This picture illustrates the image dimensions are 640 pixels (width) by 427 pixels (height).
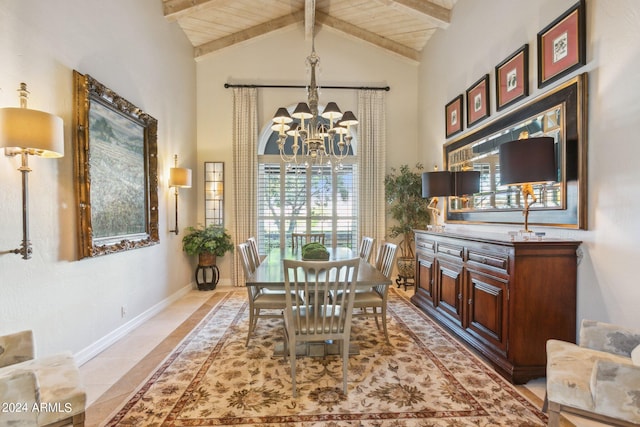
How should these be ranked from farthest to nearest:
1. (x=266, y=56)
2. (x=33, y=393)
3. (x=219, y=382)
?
(x=266, y=56) → (x=219, y=382) → (x=33, y=393)

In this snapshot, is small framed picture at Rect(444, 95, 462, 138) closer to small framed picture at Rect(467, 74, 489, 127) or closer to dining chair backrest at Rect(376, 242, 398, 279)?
small framed picture at Rect(467, 74, 489, 127)

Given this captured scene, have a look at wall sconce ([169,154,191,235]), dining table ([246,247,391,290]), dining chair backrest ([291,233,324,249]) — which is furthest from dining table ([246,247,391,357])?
wall sconce ([169,154,191,235])

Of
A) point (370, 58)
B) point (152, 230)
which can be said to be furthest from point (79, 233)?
point (370, 58)

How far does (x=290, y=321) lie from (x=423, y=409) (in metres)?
1.03

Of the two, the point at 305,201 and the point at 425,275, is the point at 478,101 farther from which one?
the point at 305,201

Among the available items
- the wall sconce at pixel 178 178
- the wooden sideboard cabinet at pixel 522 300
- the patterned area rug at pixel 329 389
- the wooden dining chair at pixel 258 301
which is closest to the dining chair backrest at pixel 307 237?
the wooden dining chair at pixel 258 301

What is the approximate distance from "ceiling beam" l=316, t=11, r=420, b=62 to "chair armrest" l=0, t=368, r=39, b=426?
593 centimetres

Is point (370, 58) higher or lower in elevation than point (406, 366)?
higher

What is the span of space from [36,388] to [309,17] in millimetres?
5407

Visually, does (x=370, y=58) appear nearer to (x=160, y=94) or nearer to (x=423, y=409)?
(x=160, y=94)

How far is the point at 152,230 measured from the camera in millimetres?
3795

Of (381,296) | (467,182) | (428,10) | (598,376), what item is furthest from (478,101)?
(598,376)

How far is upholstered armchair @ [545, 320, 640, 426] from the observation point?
131 centimetres

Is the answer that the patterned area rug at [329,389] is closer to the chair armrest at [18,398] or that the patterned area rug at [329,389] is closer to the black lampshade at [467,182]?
the chair armrest at [18,398]
